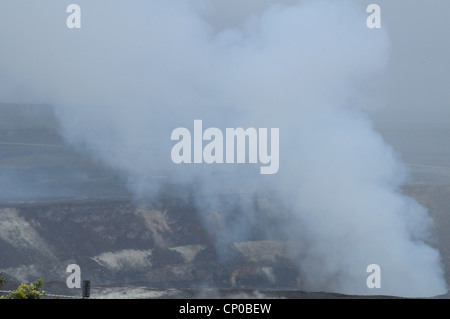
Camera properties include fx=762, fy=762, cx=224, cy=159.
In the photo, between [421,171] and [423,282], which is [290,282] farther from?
[421,171]

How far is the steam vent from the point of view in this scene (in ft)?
192

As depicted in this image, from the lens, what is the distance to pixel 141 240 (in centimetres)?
6303

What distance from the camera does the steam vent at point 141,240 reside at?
58531 millimetres

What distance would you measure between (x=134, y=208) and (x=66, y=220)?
232 inches
